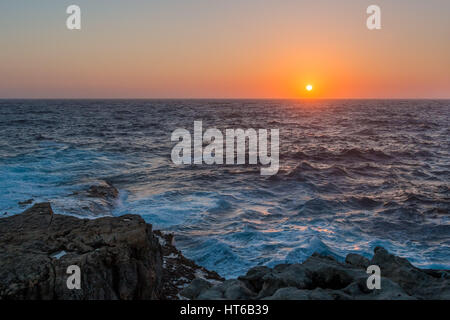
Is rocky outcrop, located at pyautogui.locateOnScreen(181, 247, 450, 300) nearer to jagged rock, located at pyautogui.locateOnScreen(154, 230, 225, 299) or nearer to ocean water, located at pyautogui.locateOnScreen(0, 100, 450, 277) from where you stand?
jagged rock, located at pyautogui.locateOnScreen(154, 230, 225, 299)

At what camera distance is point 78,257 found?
3.91 metres

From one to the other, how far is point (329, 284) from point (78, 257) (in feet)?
9.74

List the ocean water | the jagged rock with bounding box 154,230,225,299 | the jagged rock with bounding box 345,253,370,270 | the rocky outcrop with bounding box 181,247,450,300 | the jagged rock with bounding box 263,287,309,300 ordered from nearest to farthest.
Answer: the jagged rock with bounding box 263,287,309,300 → the rocky outcrop with bounding box 181,247,450,300 → the jagged rock with bounding box 345,253,370,270 → the jagged rock with bounding box 154,230,225,299 → the ocean water

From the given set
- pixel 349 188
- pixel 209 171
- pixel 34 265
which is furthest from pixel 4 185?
pixel 349 188

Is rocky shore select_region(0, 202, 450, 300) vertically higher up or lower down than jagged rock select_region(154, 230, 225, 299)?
higher up

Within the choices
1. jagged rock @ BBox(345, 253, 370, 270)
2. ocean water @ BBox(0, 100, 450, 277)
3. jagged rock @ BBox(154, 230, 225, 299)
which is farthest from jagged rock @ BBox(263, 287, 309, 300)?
ocean water @ BBox(0, 100, 450, 277)

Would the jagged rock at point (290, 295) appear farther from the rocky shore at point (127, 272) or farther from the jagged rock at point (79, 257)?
the jagged rock at point (79, 257)

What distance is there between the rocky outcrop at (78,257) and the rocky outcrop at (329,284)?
0.69m

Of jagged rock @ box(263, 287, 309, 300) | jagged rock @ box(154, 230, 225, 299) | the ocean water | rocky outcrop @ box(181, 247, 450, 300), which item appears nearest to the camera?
jagged rock @ box(263, 287, 309, 300)

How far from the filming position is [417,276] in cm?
423

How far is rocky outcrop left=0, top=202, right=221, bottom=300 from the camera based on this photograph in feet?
11.7

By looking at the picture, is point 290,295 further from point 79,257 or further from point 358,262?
point 79,257

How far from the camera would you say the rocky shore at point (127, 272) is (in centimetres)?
355
